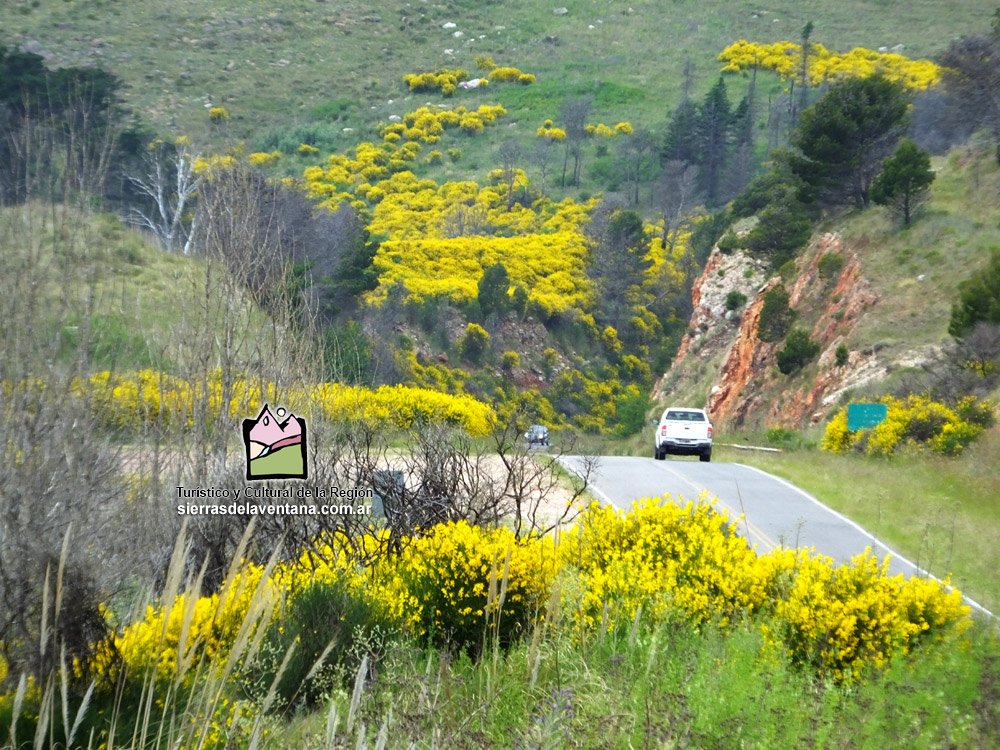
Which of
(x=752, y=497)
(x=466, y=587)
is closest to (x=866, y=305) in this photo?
(x=752, y=497)

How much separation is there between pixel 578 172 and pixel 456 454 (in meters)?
69.8

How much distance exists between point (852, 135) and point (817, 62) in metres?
56.0

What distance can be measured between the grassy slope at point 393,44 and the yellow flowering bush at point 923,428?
43.3m

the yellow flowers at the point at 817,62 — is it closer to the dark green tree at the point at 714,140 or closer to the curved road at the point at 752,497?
the dark green tree at the point at 714,140

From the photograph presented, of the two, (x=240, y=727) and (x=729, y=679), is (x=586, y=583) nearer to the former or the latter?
(x=729, y=679)

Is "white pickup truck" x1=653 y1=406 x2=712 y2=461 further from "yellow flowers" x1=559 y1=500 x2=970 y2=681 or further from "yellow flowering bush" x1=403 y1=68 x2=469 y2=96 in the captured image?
"yellow flowering bush" x1=403 y1=68 x2=469 y2=96

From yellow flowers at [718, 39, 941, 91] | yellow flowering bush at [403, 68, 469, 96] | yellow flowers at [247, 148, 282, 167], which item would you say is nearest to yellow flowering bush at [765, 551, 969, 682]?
yellow flowers at [247, 148, 282, 167]

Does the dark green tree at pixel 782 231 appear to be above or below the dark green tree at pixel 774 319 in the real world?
above

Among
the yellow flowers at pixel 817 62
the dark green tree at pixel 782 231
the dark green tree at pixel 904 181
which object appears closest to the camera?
the dark green tree at pixel 904 181

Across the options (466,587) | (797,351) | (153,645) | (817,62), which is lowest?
(797,351)

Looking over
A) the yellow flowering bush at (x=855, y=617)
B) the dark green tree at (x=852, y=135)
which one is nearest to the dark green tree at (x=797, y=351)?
the dark green tree at (x=852, y=135)

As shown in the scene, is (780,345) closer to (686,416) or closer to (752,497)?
(686,416)

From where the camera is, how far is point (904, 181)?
38.1 metres

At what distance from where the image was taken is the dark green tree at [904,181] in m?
37.7
